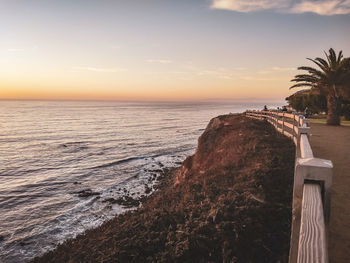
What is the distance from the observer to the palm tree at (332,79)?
65.3 ft

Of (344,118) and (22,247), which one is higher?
(344,118)

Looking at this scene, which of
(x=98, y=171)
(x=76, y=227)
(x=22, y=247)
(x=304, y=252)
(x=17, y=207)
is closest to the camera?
(x=304, y=252)

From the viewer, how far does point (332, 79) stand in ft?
66.3

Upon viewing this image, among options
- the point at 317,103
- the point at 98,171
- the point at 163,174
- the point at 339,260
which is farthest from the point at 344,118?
the point at 339,260

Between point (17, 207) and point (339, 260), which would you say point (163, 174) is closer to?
point (17, 207)

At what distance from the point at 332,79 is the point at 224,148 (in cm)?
1356

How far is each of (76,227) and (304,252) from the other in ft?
43.3

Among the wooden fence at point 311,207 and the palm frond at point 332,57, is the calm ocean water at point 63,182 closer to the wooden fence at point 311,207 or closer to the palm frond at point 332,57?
the wooden fence at point 311,207

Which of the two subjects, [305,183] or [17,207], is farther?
[17,207]

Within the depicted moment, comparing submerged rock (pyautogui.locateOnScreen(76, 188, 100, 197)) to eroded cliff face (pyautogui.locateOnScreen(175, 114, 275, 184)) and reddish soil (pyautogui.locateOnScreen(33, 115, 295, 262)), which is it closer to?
eroded cliff face (pyautogui.locateOnScreen(175, 114, 275, 184))

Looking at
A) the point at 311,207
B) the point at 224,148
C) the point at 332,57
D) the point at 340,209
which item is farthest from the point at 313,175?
the point at 332,57

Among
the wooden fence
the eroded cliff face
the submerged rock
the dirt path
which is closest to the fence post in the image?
the wooden fence

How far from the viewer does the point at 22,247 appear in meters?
10.6

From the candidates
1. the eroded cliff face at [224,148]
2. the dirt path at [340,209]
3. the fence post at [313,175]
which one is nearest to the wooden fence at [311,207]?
the fence post at [313,175]
